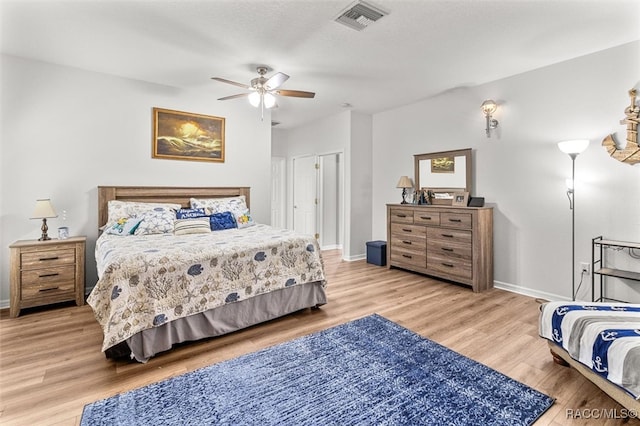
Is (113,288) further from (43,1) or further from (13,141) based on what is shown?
(13,141)

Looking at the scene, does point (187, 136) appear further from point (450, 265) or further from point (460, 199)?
point (450, 265)

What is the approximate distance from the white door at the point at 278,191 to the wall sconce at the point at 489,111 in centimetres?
430

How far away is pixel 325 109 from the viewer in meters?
5.46

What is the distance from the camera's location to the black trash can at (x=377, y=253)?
207 inches

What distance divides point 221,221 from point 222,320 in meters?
1.55

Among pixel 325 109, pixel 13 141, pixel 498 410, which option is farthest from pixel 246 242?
pixel 325 109

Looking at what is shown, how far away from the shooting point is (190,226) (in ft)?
11.9

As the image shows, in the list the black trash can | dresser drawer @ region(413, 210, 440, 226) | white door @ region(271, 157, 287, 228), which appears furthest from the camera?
white door @ region(271, 157, 287, 228)

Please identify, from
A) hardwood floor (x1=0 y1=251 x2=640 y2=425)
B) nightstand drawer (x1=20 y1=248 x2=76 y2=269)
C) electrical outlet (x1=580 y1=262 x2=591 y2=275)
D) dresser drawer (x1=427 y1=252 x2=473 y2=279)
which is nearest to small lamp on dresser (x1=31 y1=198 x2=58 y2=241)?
nightstand drawer (x1=20 y1=248 x2=76 y2=269)

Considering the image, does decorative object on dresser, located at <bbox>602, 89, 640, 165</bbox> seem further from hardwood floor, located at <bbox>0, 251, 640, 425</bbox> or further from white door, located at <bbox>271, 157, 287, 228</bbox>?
white door, located at <bbox>271, 157, 287, 228</bbox>

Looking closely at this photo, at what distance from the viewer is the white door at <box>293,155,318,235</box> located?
658cm

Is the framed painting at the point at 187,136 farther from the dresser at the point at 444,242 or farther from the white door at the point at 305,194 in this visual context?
the dresser at the point at 444,242

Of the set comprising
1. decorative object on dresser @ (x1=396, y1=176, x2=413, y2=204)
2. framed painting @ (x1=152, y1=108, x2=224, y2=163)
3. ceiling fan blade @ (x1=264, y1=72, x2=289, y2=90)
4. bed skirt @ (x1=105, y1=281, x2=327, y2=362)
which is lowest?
bed skirt @ (x1=105, y1=281, x2=327, y2=362)

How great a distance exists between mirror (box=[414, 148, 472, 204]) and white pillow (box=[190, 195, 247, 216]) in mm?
2768
